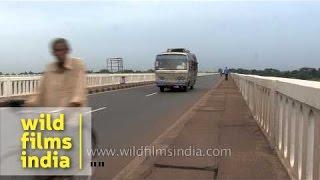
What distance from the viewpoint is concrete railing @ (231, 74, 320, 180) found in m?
5.90

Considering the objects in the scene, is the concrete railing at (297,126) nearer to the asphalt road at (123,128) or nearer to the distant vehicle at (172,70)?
the asphalt road at (123,128)

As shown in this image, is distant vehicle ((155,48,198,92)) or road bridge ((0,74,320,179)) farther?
distant vehicle ((155,48,198,92))

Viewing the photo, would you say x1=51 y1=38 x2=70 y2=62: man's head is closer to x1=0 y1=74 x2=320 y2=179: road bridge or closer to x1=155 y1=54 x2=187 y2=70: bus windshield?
x1=0 y1=74 x2=320 y2=179: road bridge

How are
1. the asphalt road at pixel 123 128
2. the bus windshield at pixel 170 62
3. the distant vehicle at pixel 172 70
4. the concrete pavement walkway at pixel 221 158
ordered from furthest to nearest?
1. the bus windshield at pixel 170 62
2. the distant vehicle at pixel 172 70
3. the asphalt road at pixel 123 128
4. the concrete pavement walkway at pixel 221 158

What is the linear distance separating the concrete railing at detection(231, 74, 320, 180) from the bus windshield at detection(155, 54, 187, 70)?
29.7 m

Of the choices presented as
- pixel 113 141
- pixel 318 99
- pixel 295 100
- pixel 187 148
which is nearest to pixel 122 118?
pixel 113 141

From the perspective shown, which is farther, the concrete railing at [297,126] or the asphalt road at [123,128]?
the asphalt road at [123,128]

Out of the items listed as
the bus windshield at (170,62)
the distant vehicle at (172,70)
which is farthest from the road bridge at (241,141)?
the bus windshield at (170,62)

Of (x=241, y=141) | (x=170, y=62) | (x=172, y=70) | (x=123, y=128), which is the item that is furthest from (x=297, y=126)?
(x=170, y=62)

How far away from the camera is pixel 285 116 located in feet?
28.1

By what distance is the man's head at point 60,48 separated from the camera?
6191 mm

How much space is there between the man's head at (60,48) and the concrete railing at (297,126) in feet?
8.87

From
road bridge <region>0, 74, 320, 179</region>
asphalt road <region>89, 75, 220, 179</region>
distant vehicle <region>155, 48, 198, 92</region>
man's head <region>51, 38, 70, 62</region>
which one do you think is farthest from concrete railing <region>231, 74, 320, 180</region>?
distant vehicle <region>155, 48, 198, 92</region>

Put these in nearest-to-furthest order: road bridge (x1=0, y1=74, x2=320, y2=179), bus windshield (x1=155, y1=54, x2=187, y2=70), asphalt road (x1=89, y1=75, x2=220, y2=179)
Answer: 1. road bridge (x1=0, y1=74, x2=320, y2=179)
2. asphalt road (x1=89, y1=75, x2=220, y2=179)
3. bus windshield (x1=155, y1=54, x2=187, y2=70)
